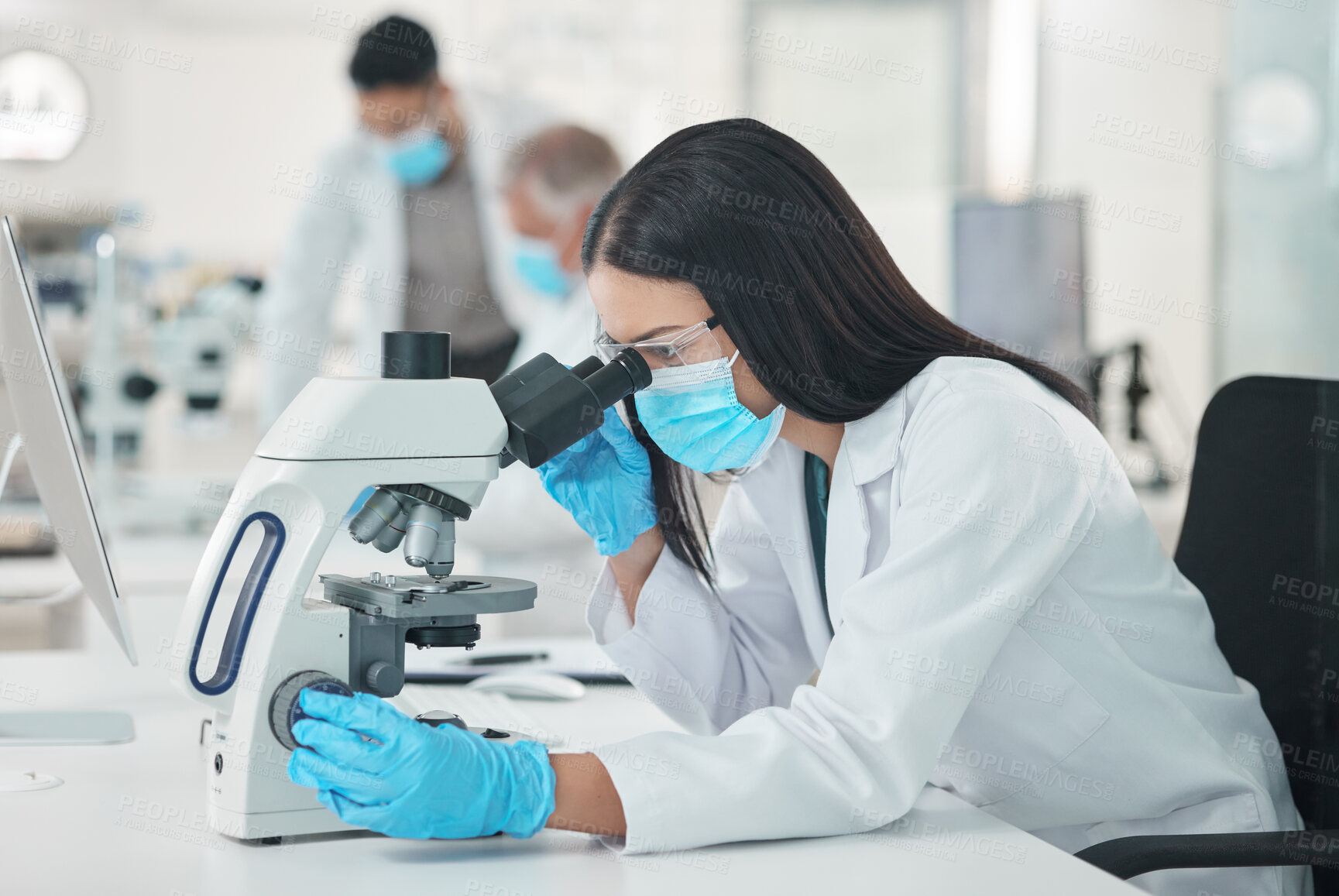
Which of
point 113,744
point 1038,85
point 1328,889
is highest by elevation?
point 1038,85

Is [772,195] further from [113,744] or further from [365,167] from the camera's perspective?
[365,167]

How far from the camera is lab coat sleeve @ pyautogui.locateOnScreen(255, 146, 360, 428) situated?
3.16m

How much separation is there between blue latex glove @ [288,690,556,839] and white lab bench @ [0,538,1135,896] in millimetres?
35

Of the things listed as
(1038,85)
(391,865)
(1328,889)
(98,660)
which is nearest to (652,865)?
(391,865)

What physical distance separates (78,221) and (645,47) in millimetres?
2317

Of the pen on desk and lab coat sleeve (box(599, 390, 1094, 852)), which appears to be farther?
the pen on desk

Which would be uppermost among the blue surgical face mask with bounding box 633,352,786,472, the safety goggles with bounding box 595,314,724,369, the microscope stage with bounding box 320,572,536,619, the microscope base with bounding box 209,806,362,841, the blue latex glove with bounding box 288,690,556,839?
the safety goggles with bounding box 595,314,724,369

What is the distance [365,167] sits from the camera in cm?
318
